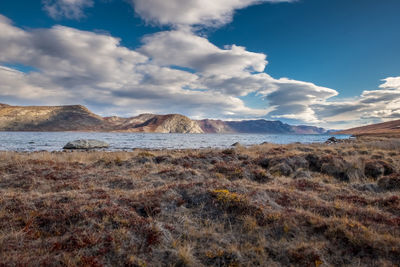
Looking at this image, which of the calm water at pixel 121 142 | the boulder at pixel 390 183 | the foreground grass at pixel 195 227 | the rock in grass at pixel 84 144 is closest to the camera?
the foreground grass at pixel 195 227

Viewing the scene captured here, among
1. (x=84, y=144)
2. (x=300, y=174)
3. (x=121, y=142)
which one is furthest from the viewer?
(x=121, y=142)

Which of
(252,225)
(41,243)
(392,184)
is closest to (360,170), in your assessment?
(392,184)

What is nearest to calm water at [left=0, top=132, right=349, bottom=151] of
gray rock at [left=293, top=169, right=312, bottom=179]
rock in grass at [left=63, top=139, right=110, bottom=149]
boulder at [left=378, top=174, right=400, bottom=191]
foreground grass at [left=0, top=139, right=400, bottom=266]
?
rock in grass at [left=63, top=139, right=110, bottom=149]

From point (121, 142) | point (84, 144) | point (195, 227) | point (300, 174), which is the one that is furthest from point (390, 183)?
point (121, 142)

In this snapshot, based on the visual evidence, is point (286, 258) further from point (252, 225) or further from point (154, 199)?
point (154, 199)

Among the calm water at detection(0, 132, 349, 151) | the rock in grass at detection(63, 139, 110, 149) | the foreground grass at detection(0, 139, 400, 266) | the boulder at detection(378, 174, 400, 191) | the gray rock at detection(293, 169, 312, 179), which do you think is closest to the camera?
the foreground grass at detection(0, 139, 400, 266)

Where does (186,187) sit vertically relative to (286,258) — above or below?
above

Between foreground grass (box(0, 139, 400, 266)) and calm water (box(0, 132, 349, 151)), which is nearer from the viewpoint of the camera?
foreground grass (box(0, 139, 400, 266))

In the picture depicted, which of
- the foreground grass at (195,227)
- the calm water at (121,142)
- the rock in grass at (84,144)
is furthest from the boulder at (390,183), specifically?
the rock in grass at (84,144)

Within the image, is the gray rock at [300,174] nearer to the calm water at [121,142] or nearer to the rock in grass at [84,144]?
the calm water at [121,142]

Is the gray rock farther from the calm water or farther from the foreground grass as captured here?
the calm water

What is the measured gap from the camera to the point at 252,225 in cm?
588

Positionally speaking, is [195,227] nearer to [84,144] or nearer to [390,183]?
[390,183]

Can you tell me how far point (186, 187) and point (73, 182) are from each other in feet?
18.0
